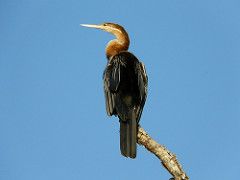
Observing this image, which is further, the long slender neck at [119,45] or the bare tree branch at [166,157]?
the long slender neck at [119,45]

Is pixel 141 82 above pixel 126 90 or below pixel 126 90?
above

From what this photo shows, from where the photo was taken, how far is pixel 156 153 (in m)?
5.54

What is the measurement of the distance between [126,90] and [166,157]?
1.62 meters

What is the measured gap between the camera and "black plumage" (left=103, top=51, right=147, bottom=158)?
6.55 m

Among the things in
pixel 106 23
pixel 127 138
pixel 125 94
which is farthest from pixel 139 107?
pixel 106 23

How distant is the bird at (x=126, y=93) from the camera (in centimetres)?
621

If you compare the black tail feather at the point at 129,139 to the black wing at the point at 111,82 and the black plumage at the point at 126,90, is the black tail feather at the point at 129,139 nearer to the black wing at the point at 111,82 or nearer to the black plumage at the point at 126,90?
the black plumage at the point at 126,90

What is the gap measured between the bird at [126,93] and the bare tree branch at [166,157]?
0.28 metres

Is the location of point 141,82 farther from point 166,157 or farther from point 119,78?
point 166,157

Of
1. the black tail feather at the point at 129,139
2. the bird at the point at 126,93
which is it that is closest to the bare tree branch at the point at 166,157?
the black tail feather at the point at 129,139

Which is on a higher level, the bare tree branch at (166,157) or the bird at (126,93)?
the bird at (126,93)

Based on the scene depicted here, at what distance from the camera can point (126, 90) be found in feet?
22.4

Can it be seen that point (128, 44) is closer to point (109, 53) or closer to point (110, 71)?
point (109, 53)

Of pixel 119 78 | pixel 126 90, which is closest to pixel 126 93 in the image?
pixel 126 90
